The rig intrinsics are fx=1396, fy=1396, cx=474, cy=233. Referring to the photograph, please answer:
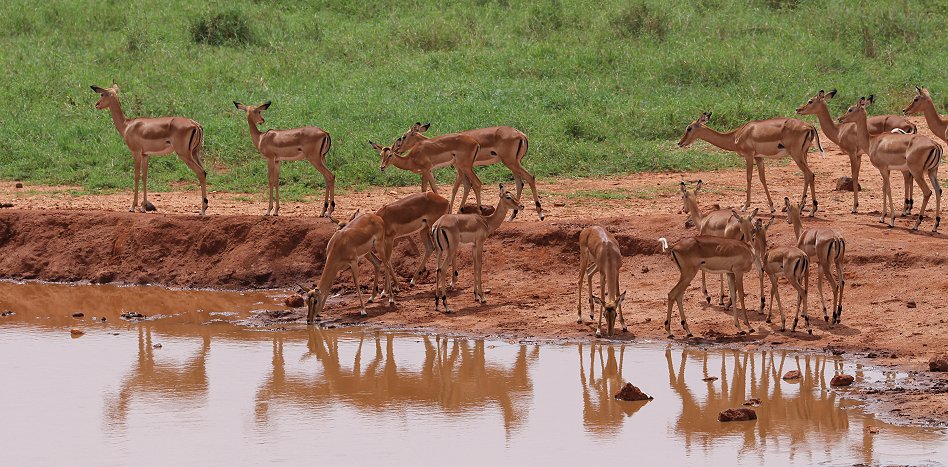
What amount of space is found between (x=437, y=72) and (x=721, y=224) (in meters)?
10.4

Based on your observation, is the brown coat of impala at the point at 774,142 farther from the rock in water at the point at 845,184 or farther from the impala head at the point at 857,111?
the rock in water at the point at 845,184

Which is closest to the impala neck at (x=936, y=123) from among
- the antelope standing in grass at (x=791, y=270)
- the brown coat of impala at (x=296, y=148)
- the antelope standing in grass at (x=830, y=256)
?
the antelope standing in grass at (x=830, y=256)

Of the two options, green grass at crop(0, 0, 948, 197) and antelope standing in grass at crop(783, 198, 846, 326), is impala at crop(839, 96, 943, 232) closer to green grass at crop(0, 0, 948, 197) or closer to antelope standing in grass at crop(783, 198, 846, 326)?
antelope standing in grass at crop(783, 198, 846, 326)

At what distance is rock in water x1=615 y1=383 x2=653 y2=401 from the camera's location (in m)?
10.1

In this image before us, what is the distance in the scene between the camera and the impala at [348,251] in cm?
1308

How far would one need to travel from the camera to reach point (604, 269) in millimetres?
12125

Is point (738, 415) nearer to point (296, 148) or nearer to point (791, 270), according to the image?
point (791, 270)

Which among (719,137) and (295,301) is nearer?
(295,301)

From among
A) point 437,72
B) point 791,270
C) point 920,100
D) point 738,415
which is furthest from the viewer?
point 437,72

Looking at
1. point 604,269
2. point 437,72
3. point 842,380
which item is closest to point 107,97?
point 437,72

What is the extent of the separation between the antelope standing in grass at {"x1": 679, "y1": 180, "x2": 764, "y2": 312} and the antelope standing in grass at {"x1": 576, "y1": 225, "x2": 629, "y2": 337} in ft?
2.64

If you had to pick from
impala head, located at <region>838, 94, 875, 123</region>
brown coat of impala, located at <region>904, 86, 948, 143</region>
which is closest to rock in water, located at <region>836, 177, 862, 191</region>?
brown coat of impala, located at <region>904, 86, 948, 143</region>

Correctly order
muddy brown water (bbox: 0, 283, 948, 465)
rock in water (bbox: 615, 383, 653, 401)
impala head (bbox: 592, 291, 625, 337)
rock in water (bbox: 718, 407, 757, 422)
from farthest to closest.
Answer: impala head (bbox: 592, 291, 625, 337), rock in water (bbox: 615, 383, 653, 401), rock in water (bbox: 718, 407, 757, 422), muddy brown water (bbox: 0, 283, 948, 465)

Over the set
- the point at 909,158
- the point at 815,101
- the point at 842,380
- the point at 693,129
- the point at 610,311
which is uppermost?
the point at 815,101
